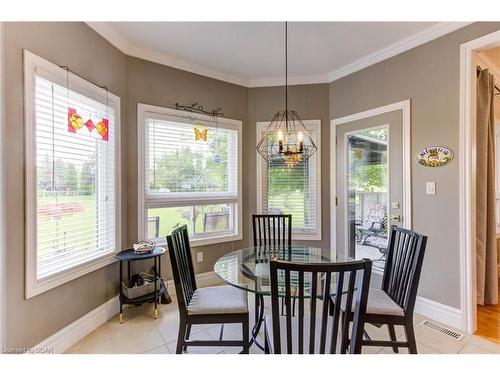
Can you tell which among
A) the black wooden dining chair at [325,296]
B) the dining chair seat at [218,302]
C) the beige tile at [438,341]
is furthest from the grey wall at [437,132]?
the dining chair seat at [218,302]

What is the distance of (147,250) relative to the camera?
247cm

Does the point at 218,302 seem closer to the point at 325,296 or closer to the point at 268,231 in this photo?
the point at 325,296

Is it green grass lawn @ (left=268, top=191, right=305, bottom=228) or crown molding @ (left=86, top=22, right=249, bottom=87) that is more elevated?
crown molding @ (left=86, top=22, right=249, bottom=87)

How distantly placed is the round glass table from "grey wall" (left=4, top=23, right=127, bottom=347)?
1196mm

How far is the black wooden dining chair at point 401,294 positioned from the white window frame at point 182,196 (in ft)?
6.28

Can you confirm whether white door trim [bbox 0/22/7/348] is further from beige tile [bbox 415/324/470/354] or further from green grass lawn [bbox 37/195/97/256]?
beige tile [bbox 415/324/470/354]

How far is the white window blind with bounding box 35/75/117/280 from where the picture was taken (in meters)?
1.82

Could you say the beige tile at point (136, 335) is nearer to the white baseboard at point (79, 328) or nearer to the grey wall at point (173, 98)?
the white baseboard at point (79, 328)

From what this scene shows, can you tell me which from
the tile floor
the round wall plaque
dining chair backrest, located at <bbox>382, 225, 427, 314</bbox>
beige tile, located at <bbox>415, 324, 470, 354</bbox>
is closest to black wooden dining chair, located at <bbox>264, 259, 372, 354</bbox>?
dining chair backrest, located at <bbox>382, 225, 427, 314</bbox>

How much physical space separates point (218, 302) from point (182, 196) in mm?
1556

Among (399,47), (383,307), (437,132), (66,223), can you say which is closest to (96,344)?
(66,223)

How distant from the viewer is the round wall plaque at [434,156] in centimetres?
228
